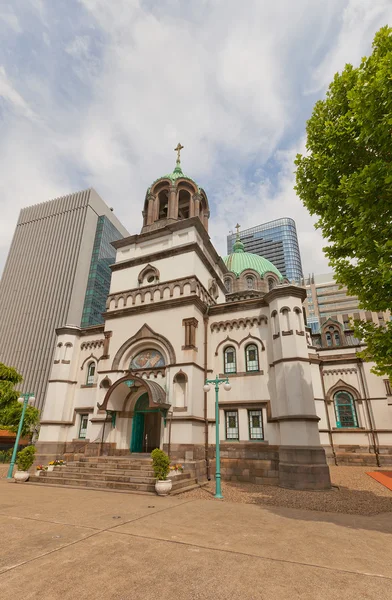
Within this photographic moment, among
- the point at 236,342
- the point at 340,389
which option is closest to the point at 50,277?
the point at 236,342

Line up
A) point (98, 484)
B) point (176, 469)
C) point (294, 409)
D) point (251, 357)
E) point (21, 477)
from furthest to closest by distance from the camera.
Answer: point (251, 357), point (294, 409), point (21, 477), point (176, 469), point (98, 484)

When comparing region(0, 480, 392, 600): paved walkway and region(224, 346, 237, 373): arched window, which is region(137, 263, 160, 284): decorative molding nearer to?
region(224, 346, 237, 373): arched window

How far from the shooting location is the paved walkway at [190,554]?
4.55m

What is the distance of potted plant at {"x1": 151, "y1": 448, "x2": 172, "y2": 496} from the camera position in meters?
12.2

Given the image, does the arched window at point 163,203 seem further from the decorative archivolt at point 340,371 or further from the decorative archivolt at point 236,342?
the decorative archivolt at point 340,371

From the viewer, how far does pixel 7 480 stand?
15930 mm

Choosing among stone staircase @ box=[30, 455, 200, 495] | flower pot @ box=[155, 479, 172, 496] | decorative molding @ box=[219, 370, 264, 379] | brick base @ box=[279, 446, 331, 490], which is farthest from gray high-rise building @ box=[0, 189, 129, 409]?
brick base @ box=[279, 446, 331, 490]

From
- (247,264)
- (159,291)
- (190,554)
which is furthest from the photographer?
(247,264)

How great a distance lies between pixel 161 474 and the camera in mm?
12578

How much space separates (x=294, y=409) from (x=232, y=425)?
413cm

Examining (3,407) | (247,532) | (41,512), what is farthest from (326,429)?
(3,407)

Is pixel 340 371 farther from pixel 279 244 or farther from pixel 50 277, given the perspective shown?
pixel 279 244

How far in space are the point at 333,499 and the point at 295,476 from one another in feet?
8.04

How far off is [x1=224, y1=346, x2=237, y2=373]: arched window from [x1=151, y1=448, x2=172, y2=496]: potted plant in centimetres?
729
